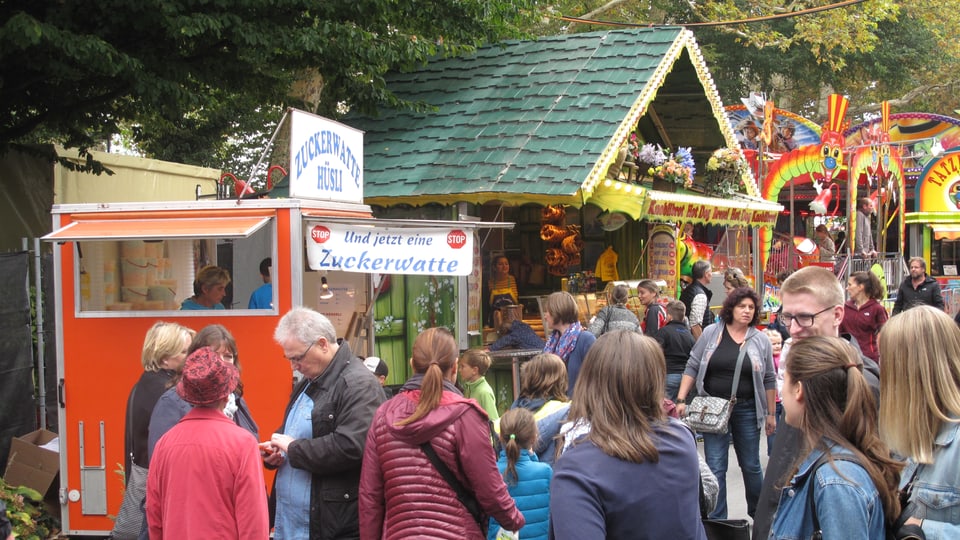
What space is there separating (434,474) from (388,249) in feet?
11.0

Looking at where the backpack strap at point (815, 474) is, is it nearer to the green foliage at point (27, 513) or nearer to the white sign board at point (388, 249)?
the white sign board at point (388, 249)

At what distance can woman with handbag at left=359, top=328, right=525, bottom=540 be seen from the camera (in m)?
3.93

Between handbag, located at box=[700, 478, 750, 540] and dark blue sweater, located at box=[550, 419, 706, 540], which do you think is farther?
handbag, located at box=[700, 478, 750, 540]

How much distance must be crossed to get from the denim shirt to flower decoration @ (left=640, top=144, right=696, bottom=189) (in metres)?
10.2

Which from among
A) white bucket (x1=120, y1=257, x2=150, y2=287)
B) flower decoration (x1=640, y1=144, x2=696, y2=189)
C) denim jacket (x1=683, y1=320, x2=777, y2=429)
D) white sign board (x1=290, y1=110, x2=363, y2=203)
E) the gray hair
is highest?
flower decoration (x1=640, y1=144, x2=696, y2=189)

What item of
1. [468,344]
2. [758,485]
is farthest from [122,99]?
[758,485]

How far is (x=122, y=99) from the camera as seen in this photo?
1155 centimetres

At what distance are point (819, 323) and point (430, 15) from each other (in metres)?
8.52

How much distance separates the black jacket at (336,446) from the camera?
4.29m

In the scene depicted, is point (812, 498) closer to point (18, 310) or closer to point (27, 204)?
point (18, 310)

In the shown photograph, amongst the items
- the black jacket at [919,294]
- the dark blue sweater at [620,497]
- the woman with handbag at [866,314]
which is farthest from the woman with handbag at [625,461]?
the black jacket at [919,294]

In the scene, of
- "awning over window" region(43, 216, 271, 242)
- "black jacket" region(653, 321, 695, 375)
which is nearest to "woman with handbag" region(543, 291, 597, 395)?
"black jacket" region(653, 321, 695, 375)

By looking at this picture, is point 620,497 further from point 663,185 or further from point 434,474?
point 663,185

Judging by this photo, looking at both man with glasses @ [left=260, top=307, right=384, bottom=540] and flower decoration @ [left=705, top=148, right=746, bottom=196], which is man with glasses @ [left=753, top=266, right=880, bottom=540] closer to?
man with glasses @ [left=260, top=307, right=384, bottom=540]
